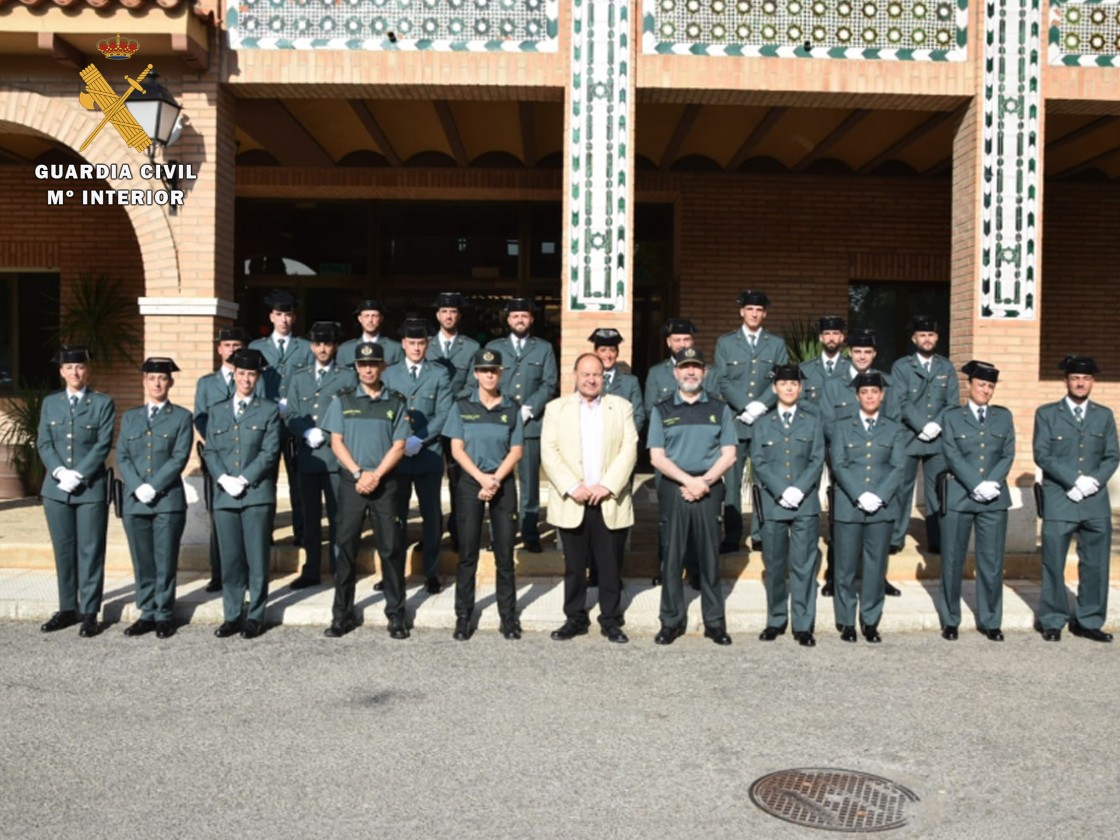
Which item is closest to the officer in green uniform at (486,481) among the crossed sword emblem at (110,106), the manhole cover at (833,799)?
the manhole cover at (833,799)

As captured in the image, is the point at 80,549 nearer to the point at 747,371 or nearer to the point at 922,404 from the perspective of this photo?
the point at 747,371

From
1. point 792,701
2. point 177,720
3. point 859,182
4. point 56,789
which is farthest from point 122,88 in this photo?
point 859,182

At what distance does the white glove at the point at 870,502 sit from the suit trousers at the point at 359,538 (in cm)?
298

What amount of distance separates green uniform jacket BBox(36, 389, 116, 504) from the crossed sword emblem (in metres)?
3.49

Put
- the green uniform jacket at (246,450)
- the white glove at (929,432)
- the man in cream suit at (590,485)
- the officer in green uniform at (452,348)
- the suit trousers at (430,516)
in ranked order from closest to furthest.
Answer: the man in cream suit at (590,485) < the green uniform jacket at (246,450) < the suit trousers at (430,516) < the white glove at (929,432) < the officer in green uniform at (452,348)

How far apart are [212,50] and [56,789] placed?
23.8ft

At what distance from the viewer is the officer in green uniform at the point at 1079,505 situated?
7.01 meters

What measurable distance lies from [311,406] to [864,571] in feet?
13.5

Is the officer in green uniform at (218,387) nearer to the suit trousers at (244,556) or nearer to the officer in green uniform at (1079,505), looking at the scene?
the suit trousers at (244,556)

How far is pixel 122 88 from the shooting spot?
9656 mm

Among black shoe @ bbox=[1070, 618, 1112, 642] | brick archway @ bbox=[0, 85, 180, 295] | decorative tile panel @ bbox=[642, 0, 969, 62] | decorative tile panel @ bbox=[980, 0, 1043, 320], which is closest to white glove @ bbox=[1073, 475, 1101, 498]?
black shoe @ bbox=[1070, 618, 1112, 642]

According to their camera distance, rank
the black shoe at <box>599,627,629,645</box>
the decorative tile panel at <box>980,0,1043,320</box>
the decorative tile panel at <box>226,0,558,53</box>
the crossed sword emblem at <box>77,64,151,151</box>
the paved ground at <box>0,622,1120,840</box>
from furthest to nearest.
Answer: the decorative tile panel at <box>980,0,1043,320</box>, the decorative tile panel at <box>226,0,558,53</box>, the crossed sword emblem at <box>77,64,151,151</box>, the black shoe at <box>599,627,629,645</box>, the paved ground at <box>0,622,1120,840</box>

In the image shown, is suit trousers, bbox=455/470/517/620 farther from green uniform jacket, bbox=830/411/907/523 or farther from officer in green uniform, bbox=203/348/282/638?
green uniform jacket, bbox=830/411/907/523

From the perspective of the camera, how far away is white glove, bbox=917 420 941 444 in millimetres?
8125
